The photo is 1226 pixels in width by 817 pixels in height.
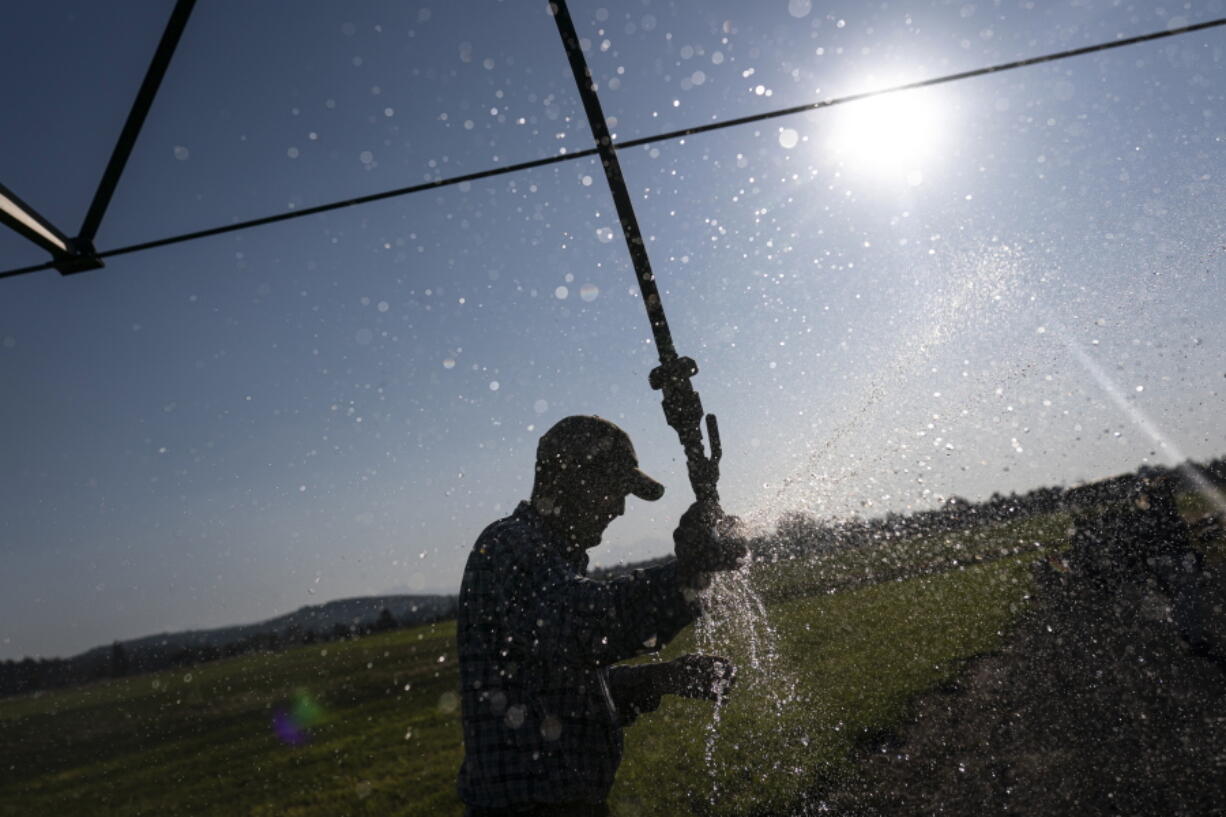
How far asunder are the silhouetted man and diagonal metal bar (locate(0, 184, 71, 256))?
2991 millimetres

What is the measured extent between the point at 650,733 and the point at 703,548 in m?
10.7

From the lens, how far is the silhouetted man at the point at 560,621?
2348 mm

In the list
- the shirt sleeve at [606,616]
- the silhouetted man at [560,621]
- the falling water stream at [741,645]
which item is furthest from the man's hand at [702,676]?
the shirt sleeve at [606,616]

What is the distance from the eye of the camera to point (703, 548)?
2.40 meters

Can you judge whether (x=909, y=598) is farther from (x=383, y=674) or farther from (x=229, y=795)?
(x=383, y=674)

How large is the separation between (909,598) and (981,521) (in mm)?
56732

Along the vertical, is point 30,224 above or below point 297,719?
above

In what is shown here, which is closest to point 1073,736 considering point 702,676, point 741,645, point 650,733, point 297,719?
point 650,733

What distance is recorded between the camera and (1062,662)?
11.4 m

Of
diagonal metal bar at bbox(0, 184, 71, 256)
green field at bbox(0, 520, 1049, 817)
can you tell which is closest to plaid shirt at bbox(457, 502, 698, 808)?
green field at bbox(0, 520, 1049, 817)

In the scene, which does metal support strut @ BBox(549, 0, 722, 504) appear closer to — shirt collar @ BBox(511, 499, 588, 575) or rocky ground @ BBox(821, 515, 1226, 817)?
shirt collar @ BBox(511, 499, 588, 575)

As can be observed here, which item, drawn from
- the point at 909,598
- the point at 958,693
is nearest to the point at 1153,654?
the point at 958,693

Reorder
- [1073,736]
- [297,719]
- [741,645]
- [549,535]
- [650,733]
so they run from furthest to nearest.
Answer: [297,719] → [741,645] → [650,733] → [1073,736] → [549,535]

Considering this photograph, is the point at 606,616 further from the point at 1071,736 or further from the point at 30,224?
the point at 1071,736
